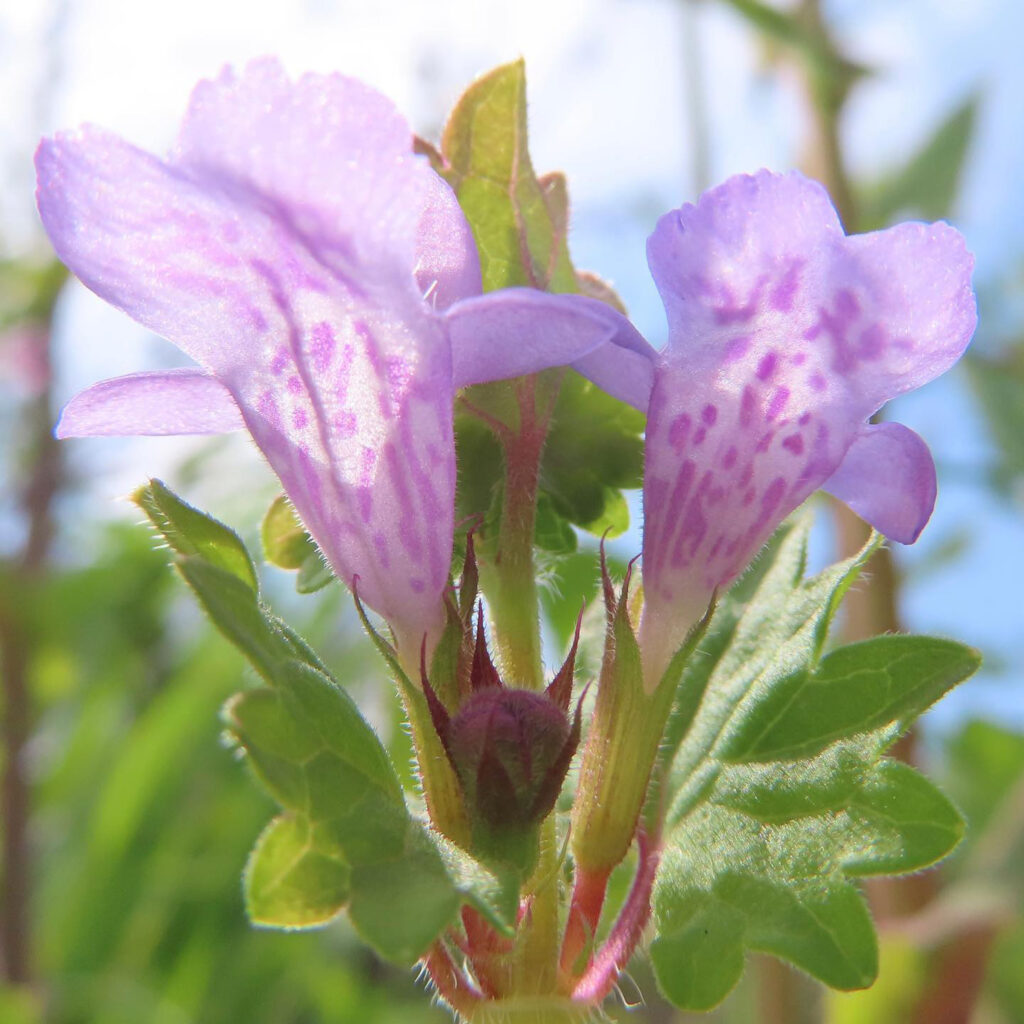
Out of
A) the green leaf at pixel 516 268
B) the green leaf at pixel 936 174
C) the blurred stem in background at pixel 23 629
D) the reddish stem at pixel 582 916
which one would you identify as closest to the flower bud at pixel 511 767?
the reddish stem at pixel 582 916

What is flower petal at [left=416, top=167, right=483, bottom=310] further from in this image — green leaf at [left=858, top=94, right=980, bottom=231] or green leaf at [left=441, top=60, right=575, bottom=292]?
green leaf at [left=858, top=94, right=980, bottom=231]

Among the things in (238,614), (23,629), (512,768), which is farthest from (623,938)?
(23,629)

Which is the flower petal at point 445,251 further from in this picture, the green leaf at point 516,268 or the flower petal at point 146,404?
the flower petal at point 146,404

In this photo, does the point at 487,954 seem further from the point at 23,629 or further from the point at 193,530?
the point at 23,629

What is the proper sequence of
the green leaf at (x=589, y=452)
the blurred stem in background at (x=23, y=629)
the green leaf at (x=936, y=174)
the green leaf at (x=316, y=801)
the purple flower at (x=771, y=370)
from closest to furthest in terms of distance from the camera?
the green leaf at (x=316, y=801) → the purple flower at (x=771, y=370) → the green leaf at (x=589, y=452) → the green leaf at (x=936, y=174) → the blurred stem in background at (x=23, y=629)

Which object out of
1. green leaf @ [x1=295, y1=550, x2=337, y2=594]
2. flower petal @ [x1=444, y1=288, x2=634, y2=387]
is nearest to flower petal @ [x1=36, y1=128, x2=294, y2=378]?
flower petal @ [x1=444, y1=288, x2=634, y2=387]

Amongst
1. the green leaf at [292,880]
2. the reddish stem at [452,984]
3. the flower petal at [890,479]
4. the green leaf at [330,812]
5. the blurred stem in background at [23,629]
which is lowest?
the blurred stem in background at [23,629]
